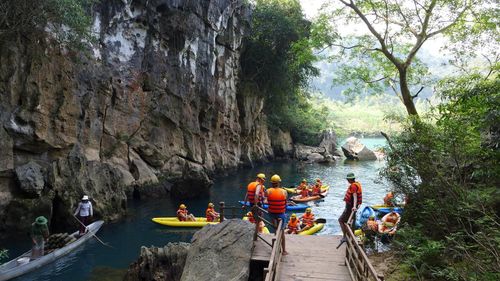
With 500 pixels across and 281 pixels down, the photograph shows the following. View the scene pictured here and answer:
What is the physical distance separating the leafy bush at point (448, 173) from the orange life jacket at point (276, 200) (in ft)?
8.71

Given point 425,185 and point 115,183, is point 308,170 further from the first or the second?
point 425,185

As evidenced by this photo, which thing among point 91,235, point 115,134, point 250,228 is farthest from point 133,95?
point 250,228

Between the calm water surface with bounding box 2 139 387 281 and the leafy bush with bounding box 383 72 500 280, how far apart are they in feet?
4.22

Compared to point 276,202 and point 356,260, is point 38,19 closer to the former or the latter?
point 276,202

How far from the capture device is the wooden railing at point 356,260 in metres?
6.52

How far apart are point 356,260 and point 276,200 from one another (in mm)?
2757

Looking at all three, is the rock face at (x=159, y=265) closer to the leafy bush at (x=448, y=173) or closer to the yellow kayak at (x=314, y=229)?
the leafy bush at (x=448, y=173)

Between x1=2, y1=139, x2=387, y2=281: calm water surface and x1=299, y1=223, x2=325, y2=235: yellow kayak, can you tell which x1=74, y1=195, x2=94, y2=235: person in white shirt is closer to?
x1=2, y1=139, x2=387, y2=281: calm water surface

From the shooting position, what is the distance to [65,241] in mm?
14023

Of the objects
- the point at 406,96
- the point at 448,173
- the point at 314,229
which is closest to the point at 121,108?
the point at 314,229

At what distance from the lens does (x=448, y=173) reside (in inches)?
353

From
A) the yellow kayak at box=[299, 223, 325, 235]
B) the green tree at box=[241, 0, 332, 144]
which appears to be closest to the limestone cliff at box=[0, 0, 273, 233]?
the green tree at box=[241, 0, 332, 144]

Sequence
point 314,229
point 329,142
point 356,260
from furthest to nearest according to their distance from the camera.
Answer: point 329,142, point 314,229, point 356,260

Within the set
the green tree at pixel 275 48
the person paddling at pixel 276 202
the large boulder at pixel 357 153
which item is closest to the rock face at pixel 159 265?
the person paddling at pixel 276 202
